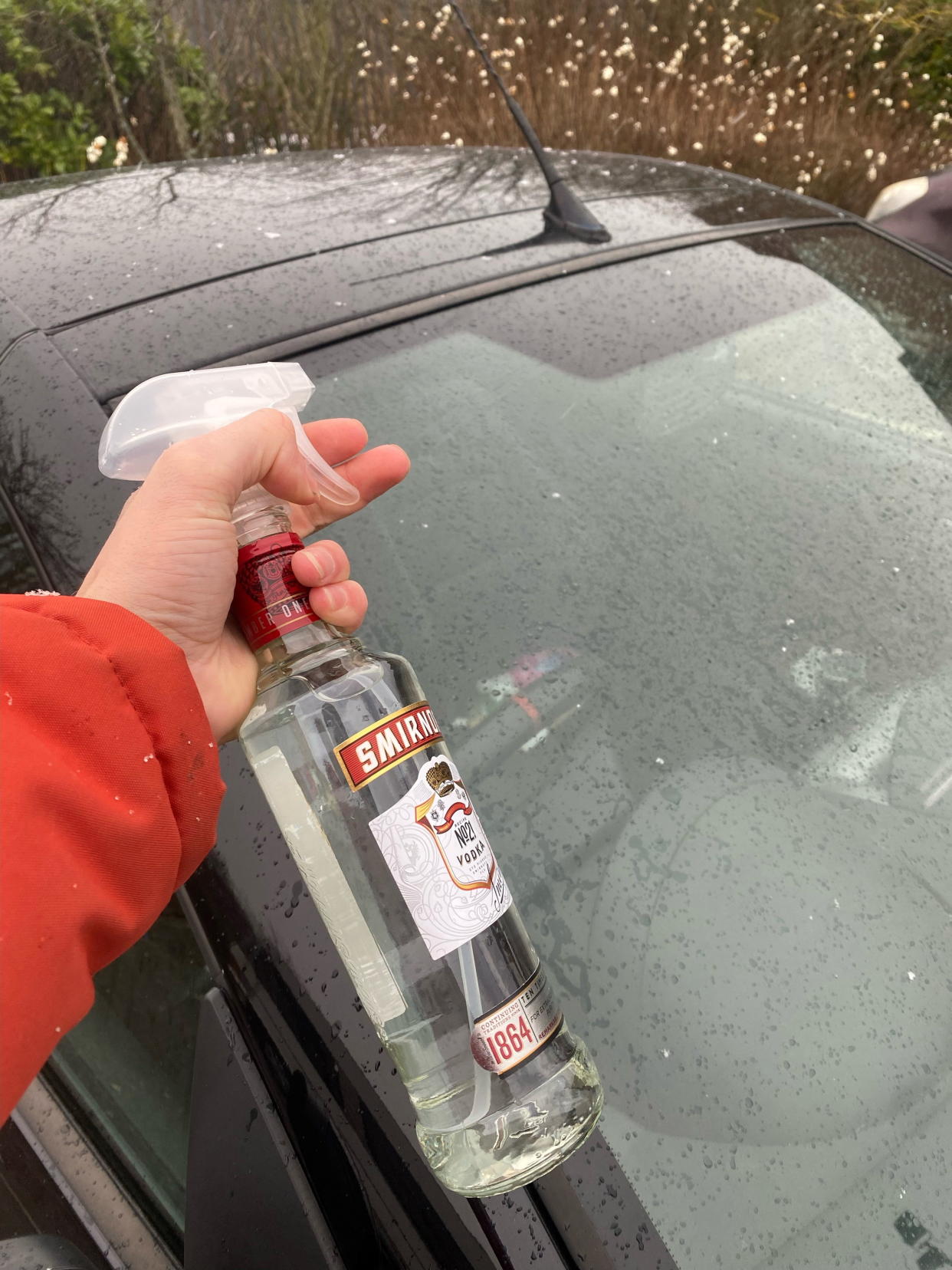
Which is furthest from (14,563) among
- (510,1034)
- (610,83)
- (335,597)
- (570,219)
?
(610,83)

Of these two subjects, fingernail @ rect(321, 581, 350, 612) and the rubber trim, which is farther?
the rubber trim

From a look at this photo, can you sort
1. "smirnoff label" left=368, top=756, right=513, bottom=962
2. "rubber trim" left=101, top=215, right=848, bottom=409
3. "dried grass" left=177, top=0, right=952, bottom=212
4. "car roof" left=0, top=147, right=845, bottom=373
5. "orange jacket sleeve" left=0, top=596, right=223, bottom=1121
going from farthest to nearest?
"dried grass" left=177, top=0, right=952, bottom=212 → "car roof" left=0, top=147, right=845, bottom=373 → "rubber trim" left=101, top=215, right=848, bottom=409 → "smirnoff label" left=368, top=756, right=513, bottom=962 → "orange jacket sleeve" left=0, top=596, right=223, bottom=1121

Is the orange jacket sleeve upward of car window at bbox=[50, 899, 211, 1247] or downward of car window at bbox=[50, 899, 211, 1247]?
upward

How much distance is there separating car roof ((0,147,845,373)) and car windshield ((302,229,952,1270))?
0.16 metres

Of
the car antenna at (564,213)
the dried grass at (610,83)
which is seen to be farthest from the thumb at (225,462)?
the dried grass at (610,83)

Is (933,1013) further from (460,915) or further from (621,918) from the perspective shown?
(460,915)

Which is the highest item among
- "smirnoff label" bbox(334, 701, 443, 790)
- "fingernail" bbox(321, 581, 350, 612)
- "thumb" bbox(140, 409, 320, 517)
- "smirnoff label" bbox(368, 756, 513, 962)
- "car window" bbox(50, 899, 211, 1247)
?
"thumb" bbox(140, 409, 320, 517)

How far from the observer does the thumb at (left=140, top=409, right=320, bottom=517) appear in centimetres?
91

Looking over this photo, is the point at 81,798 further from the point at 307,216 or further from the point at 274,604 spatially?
the point at 307,216

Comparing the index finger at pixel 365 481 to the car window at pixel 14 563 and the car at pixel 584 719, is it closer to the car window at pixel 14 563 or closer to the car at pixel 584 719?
the car at pixel 584 719

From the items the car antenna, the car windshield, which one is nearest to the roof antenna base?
the car antenna

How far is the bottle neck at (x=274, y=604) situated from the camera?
862 mm

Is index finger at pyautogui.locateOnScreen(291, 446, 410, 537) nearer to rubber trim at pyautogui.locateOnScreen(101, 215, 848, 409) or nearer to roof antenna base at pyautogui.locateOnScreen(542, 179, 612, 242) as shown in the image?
rubber trim at pyautogui.locateOnScreen(101, 215, 848, 409)

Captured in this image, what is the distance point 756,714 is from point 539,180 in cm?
125
